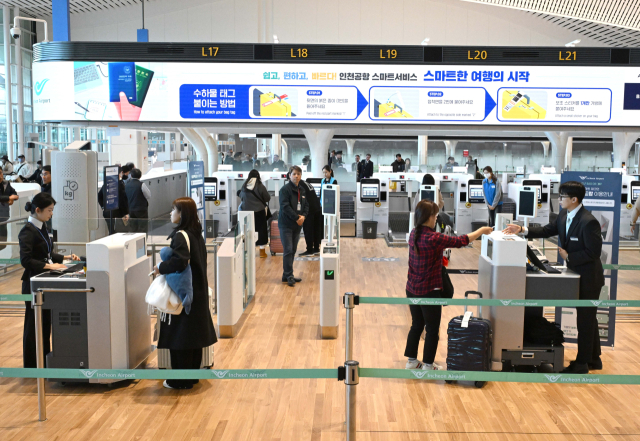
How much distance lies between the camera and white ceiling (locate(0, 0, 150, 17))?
21.3 metres

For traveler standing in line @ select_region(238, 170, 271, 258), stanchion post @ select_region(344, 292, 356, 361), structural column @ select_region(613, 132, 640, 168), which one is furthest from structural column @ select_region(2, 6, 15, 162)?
stanchion post @ select_region(344, 292, 356, 361)

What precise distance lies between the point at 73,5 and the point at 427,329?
21.0 metres

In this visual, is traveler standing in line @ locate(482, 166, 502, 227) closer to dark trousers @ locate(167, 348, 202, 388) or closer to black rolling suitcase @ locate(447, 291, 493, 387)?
black rolling suitcase @ locate(447, 291, 493, 387)

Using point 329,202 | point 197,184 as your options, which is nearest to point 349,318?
point 197,184

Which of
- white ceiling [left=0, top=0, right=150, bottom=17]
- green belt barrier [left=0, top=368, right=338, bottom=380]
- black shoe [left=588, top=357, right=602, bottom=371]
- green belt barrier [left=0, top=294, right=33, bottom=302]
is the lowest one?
black shoe [left=588, top=357, right=602, bottom=371]

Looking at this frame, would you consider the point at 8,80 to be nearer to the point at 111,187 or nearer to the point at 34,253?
the point at 111,187

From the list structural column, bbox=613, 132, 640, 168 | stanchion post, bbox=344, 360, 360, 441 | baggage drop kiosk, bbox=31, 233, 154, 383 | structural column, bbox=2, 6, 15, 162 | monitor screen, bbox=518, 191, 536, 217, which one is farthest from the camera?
structural column, bbox=613, 132, 640, 168

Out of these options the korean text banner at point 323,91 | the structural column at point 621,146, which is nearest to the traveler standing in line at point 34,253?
the korean text banner at point 323,91

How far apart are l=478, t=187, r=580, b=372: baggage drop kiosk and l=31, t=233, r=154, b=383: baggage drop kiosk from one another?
276cm

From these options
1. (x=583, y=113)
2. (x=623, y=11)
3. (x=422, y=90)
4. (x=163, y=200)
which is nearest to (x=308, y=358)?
(x=422, y=90)

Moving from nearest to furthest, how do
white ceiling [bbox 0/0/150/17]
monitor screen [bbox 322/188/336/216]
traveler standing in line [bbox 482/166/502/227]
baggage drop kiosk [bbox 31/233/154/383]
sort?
1. baggage drop kiosk [bbox 31/233/154/383]
2. monitor screen [bbox 322/188/336/216]
3. traveler standing in line [bbox 482/166/502/227]
4. white ceiling [bbox 0/0/150/17]

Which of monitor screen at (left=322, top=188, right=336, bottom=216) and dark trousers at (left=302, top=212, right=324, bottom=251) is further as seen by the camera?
dark trousers at (left=302, top=212, right=324, bottom=251)

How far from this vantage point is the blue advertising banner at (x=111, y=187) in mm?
9141

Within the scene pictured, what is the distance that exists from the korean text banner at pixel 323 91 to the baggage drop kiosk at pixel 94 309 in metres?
2.30
